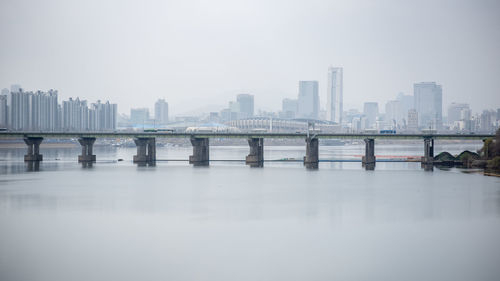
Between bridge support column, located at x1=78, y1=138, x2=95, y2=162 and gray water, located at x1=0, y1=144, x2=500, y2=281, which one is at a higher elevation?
bridge support column, located at x1=78, y1=138, x2=95, y2=162

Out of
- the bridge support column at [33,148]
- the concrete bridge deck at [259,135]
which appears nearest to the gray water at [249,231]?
the concrete bridge deck at [259,135]

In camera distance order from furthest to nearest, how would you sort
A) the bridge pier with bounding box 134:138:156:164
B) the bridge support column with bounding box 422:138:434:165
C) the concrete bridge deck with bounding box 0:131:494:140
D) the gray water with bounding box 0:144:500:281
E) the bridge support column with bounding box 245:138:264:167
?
the bridge pier with bounding box 134:138:156:164, the bridge support column with bounding box 245:138:264:167, the concrete bridge deck with bounding box 0:131:494:140, the bridge support column with bounding box 422:138:434:165, the gray water with bounding box 0:144:500:281

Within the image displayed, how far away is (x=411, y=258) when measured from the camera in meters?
28.4

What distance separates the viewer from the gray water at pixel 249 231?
26.6 m

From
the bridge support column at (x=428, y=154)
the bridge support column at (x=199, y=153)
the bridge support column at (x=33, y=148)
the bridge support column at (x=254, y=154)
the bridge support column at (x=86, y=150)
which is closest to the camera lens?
the bridge support column at (x=428, y=154)

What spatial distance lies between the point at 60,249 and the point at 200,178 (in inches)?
1527

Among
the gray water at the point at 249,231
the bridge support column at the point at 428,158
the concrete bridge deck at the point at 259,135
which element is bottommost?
the gray water at the point at 249,231

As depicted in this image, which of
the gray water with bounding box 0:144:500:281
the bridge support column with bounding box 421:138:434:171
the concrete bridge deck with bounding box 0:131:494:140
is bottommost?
the gray water with bounding box 0:144:500:281

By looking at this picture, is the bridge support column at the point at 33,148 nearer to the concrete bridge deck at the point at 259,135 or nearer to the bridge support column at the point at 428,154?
the concrete bridge deck at the point at 259,135

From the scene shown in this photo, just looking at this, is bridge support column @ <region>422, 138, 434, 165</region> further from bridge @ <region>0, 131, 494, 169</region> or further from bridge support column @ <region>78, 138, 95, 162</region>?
bridge support column @ <region>78, 138, 95, 162</region>

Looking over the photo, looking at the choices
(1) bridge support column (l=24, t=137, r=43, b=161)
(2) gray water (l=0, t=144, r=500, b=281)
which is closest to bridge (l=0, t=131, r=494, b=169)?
(1) bridge support column (l=24, t=137, r=43, b=161)

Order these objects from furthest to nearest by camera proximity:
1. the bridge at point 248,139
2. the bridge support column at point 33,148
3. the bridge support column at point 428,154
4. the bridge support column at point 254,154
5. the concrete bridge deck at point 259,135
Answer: the bridge support column at point 33,148, the bridge support column at point 254,154, the bridge at point 248,139, the concrete bridge deck at point 259,135, the bridge support column at point 428,154

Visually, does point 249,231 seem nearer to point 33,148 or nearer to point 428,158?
point 428,158

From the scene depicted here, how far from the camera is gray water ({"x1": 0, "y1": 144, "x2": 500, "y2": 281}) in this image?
2656cm
